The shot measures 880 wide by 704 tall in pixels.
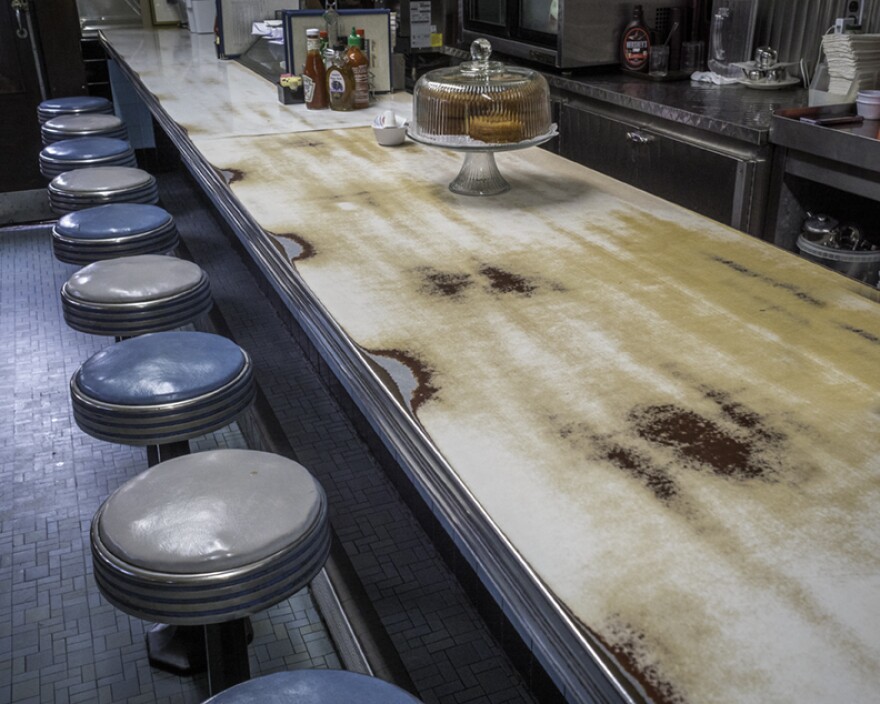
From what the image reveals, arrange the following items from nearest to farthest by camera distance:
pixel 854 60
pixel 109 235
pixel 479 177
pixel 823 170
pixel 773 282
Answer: pixel 773 282 → pixel 479 177 → pixel 109 235 → pixel 823 170 → pixel 854 60

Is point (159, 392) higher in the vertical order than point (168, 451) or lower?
→ higher

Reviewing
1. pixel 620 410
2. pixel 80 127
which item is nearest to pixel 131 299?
pixel 620 410

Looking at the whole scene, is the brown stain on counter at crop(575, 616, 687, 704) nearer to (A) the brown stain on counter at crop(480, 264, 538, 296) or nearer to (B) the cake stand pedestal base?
(A) the brown stain on counter at crop(480, 264, 538, 296)

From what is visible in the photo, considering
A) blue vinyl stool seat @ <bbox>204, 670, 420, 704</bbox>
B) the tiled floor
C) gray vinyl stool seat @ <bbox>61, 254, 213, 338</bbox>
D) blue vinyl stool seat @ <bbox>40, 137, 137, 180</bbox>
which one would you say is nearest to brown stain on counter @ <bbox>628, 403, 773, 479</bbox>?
blue vinyl stool seat @ <bbox>204, 670, 420, 704</bbox>

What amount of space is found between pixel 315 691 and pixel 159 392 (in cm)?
92

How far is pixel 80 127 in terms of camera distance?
400 cm

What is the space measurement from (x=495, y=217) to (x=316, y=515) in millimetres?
1006

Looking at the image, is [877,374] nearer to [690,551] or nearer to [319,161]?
[690,551]

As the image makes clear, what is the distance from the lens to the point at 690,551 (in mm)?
981

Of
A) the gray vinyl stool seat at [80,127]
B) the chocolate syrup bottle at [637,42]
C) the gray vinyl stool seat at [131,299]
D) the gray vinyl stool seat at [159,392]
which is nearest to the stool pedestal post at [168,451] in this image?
the gray vinyl stool seat at [159,392]

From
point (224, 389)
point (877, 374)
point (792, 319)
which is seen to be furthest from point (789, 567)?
point (224, 389)

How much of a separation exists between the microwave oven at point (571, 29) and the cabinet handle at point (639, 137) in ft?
2.08

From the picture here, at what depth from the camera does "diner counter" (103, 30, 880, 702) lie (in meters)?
0.88

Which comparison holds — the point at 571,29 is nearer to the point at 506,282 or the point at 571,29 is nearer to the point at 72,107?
the point at 72,107
